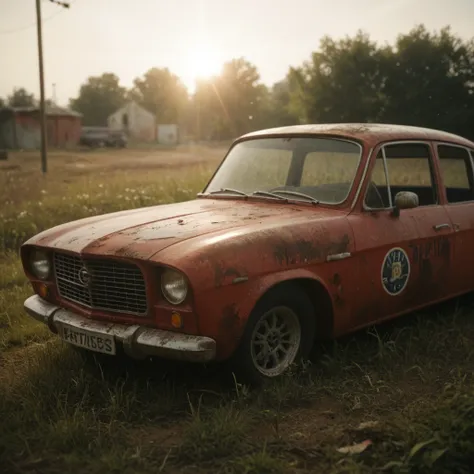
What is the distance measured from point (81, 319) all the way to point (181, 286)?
2.57 ft

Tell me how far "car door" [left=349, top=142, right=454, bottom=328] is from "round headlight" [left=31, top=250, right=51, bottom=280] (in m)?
2.06

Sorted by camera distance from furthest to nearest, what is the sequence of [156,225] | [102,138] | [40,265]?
1. [102,138]
2. [40,265]
3. [156,225]

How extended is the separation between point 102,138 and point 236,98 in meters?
24.9

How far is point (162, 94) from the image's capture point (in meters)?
84.6

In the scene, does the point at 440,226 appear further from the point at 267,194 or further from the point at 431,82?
the point at 431,82

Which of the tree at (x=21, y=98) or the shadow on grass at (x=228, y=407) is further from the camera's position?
the tree at (x=21, y=98)

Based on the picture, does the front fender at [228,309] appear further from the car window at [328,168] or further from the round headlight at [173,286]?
the car window at [328,168]

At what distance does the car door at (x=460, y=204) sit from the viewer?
473 cm

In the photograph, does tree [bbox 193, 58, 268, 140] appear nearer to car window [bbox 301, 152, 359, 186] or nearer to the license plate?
car window [bbox 301, 152, 359, 186]

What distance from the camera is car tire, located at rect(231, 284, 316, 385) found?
11.0 ft

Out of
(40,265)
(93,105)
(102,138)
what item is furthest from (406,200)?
(93,105)

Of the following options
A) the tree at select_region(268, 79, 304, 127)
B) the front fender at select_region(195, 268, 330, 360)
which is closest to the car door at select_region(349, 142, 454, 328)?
the front fender at select_region(195, 268, 330, 360)

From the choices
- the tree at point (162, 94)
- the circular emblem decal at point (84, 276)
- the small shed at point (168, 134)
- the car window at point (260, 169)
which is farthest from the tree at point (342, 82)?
the tree at point (162, 94)

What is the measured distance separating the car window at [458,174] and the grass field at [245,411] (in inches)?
49.3
